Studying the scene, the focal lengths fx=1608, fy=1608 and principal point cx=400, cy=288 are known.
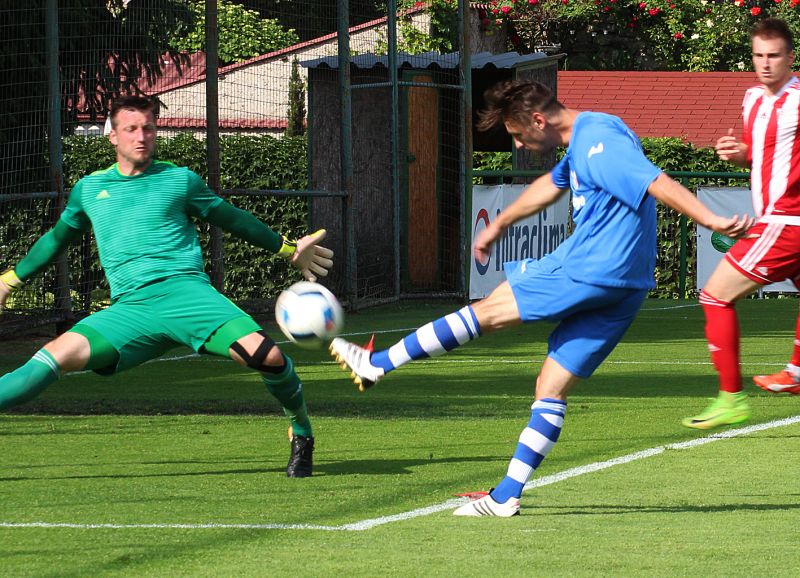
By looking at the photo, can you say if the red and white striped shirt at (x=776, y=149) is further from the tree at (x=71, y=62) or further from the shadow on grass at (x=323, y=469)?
the tree at (x=71, y=62)

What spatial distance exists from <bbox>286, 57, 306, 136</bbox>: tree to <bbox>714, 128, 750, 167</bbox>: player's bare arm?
14.1 metres

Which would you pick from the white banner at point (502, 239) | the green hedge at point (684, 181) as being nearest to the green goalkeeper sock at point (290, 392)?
the white banner at point (502, 239)

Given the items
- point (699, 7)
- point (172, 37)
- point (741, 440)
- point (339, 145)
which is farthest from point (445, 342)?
point (699, 7)

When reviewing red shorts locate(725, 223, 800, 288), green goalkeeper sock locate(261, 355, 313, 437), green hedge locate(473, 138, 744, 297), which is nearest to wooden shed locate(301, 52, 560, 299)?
green hedge locate(473, 138, 744, 297)

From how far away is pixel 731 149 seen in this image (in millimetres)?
7902

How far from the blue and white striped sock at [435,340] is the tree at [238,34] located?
11040 millimetres

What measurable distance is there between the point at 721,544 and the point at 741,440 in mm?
3301

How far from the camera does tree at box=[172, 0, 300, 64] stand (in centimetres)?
1861

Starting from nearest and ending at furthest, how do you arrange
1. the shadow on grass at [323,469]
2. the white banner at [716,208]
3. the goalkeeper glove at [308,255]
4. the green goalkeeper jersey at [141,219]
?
the green goalkeeper jersey at [141,219] → the shadow on grass at [323,469] → the goalkeeper glove at [308,255] → the white banner at [716,208]

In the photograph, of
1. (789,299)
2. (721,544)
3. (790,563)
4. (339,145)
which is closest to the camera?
(790,563)

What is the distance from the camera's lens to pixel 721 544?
627 cm

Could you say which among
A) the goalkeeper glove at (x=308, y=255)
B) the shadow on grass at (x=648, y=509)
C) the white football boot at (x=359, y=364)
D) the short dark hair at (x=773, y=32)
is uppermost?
the short dark hair at (x=773, y=32)

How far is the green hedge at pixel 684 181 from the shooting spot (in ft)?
79.9

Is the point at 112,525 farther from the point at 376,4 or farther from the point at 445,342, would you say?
the point at 376,4
